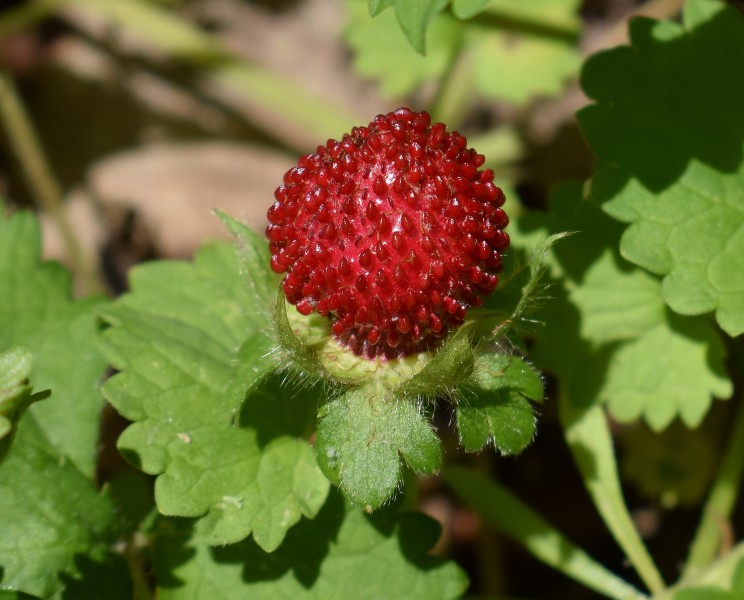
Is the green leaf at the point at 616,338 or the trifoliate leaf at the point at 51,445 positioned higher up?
the green leaf at the point at 616,338

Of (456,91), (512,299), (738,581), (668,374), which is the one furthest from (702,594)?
(456,91)

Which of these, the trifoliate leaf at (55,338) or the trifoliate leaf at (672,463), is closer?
the trifoliate leaf at (55,338)

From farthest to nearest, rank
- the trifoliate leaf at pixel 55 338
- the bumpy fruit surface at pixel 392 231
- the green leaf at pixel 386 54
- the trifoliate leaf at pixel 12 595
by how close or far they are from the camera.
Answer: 1. the green leaf at pixel 386 54
2. the trifoliate leaf at pixel 55 338
3. the trifoliate leaf at pixel 12 595
4. the bumpy fruit surface at pixel 392 231

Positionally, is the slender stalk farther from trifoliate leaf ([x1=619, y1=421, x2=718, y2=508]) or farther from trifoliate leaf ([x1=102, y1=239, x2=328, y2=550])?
trifoliate leaf ([x1=102, y1=239, x2=328, y2=550])

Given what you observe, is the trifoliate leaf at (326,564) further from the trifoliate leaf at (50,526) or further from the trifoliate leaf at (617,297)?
the trifoliate leaf at (617,297)

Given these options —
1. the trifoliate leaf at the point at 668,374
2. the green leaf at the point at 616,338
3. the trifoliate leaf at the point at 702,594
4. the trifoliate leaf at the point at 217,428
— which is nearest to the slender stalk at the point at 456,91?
the green leaf at the point at 616,338

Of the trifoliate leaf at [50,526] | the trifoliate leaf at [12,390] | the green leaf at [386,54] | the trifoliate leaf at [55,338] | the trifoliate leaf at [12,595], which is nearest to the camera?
the trifoliate leaf at [12,390]

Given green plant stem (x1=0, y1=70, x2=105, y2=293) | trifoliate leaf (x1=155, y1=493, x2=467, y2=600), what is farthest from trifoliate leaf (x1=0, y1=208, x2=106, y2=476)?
green plant stem (x1=0, y1=70, x2=105, y2=293)
